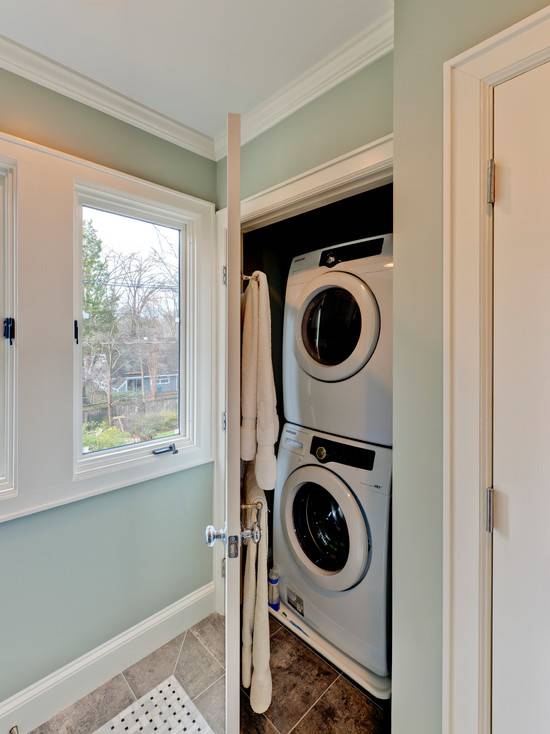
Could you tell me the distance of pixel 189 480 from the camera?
1.73m

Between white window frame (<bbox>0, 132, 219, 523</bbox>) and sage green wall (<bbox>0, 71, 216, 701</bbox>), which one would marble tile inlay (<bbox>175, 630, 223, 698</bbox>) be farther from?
white window frame (<bbox>0, 132, 219, 523</bbox>)

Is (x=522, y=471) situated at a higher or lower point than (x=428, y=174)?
lower

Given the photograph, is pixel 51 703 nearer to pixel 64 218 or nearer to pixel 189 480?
pixel 189 480

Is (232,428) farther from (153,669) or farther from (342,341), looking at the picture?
(153,669)

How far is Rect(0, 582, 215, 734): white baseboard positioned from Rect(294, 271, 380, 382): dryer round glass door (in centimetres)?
138

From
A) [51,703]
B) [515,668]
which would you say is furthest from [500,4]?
[51,703]

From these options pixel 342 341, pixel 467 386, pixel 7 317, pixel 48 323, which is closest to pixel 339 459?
pixel 342 341

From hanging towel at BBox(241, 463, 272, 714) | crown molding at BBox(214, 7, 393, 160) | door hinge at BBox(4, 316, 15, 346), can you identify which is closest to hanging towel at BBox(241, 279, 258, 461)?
hanging towel at BBox(241, 463, 272, 714)

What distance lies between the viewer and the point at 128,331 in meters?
1.54

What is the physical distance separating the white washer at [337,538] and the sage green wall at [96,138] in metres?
1.41

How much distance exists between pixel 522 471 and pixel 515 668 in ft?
1.48

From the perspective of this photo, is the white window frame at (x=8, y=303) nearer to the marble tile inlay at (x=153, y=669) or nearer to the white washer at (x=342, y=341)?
the marble tile inlay at (x=153, y=669)

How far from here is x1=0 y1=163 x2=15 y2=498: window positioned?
119 centimetres

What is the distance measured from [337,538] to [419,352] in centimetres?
114
